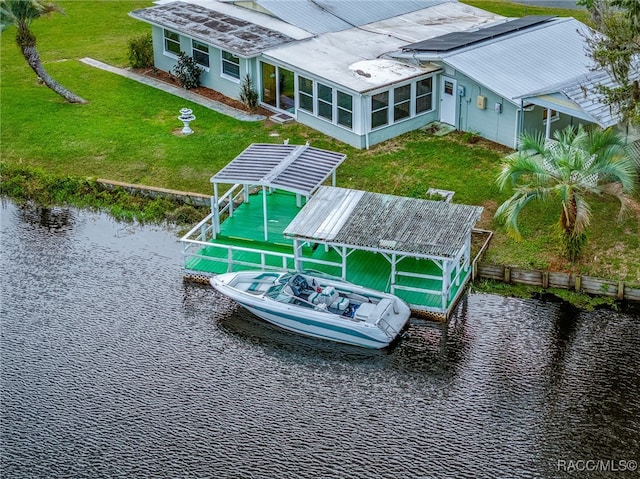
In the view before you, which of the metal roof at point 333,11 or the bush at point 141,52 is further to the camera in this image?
the bush at point 141,52

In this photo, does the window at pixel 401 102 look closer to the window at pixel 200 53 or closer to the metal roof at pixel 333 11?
the metal roof at pixel 333 11

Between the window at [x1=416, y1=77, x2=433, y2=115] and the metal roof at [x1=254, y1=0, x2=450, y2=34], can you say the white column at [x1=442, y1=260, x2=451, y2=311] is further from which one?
the metal roof at [x1=254, y1=0, x2=450, y2=34]

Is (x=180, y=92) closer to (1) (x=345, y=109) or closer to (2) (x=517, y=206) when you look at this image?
(1) (x=345, y=109)

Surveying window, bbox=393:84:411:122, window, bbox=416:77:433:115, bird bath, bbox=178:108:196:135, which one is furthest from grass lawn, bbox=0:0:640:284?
window, bbox=416:77:433:115

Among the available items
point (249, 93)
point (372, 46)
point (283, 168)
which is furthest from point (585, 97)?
point (249, 93)

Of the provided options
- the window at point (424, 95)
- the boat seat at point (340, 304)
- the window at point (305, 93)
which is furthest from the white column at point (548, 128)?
the boat seat at point (340, 304)
